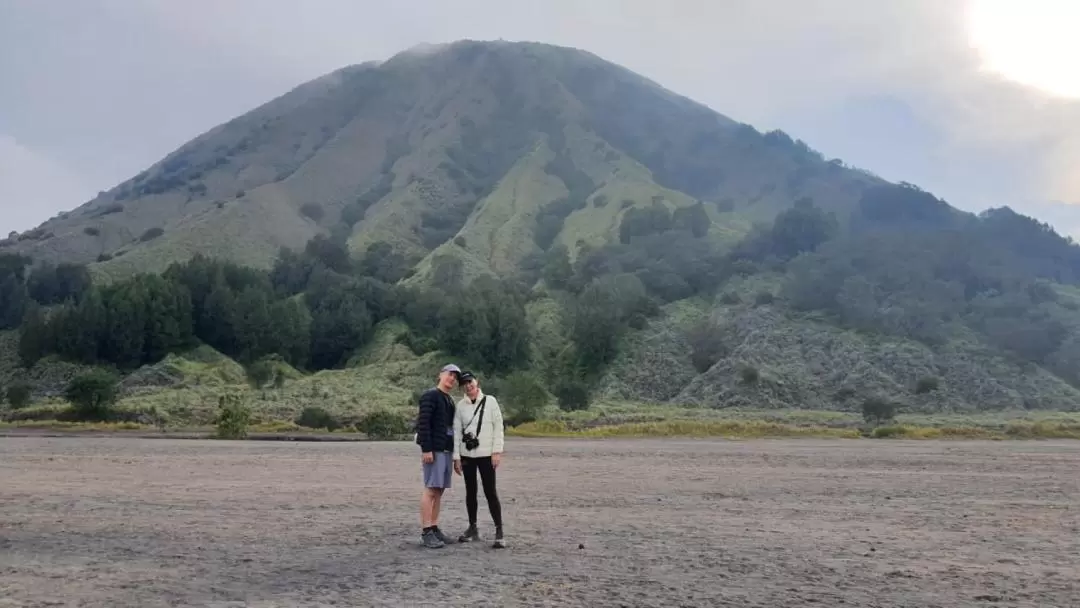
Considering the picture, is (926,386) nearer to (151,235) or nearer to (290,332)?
(290,332)

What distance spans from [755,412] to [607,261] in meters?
47.3

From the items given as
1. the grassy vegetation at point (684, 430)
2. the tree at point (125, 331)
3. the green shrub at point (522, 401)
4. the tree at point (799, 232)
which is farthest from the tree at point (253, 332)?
the tree at point (799, 232)

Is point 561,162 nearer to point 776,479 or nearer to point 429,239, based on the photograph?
point 429,239

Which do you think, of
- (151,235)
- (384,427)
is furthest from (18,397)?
(151,235)

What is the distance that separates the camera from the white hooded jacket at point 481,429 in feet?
33.3

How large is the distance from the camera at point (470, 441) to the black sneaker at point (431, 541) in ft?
3.68

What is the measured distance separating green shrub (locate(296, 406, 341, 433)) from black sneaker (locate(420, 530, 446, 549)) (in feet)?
138

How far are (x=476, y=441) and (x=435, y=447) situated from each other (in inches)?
20.7

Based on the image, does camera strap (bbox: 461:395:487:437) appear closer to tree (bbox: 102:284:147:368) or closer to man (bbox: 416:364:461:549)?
man (bbox: 416:364:461:549)

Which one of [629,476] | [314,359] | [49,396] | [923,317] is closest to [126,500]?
[629,476]

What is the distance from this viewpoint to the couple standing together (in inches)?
397

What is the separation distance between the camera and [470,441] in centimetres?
1014

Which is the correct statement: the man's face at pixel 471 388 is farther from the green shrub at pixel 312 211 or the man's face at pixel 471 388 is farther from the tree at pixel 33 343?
the green shrub at pixel 312 211

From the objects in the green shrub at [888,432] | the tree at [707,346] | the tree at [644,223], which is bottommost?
the green shrub at [888,432]
